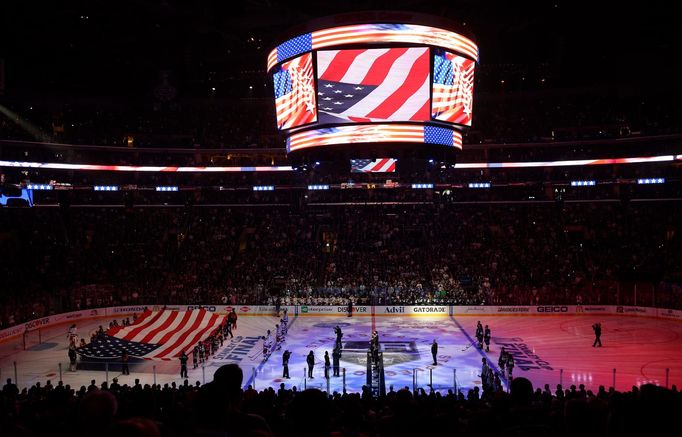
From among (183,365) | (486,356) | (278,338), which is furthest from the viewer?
(278,338)

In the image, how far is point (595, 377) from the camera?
2195cm

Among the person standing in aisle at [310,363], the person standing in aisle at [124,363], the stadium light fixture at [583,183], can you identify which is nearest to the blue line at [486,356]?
the person standing in aisle at [310,363]

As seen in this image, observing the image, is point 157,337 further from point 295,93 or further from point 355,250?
point 355,250

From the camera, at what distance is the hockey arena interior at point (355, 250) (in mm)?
14688

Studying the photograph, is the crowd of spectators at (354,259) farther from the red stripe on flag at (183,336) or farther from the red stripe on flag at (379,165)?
the red stripe on flag at (379,165)

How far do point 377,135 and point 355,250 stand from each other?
86.9ft

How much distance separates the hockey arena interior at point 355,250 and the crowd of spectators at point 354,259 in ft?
0.67

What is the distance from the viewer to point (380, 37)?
19.1 meters

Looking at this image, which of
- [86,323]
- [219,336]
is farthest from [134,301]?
[219,336]

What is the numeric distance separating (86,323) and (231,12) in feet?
73.8

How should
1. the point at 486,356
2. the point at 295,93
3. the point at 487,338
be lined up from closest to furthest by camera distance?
the point at 295,93, the point at 486,356, the point at 487,338

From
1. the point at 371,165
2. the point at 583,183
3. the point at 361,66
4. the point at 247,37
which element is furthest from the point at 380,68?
the point at 583,183

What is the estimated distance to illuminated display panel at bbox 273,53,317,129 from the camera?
→ 2039 centimetres

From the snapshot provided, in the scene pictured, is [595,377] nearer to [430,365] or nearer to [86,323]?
[430,365]
